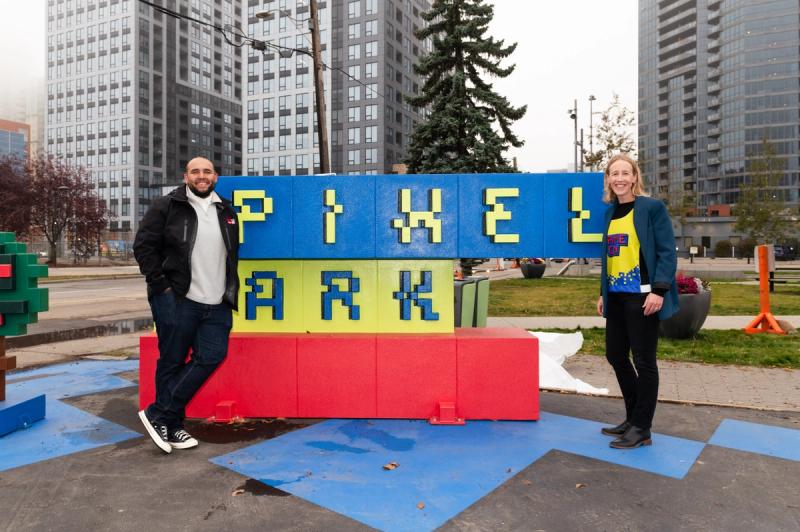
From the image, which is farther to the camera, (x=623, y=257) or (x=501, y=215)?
(x=501, y=215)

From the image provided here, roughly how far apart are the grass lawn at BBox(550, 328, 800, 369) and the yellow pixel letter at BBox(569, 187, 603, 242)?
3.36 m

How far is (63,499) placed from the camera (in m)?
2.92

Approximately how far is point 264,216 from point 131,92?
107 metres

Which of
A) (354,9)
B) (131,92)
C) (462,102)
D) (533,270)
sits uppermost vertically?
(354,9)

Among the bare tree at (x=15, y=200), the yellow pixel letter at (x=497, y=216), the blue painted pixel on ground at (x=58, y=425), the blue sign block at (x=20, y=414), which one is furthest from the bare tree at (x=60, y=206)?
the yellow pixel letter at (x=497, y=216)

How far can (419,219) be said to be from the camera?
448cm

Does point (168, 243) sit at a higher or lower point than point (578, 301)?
higher

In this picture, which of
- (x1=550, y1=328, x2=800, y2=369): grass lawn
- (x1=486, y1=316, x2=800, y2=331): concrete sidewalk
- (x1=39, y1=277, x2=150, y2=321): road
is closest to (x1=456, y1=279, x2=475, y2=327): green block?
(x1=550, y1=328, x2=800, y2=369): grass lawn

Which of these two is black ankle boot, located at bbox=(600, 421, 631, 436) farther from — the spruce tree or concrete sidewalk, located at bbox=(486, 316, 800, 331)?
the spruce tree

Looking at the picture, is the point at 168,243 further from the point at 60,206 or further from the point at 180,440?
the point at 60,206

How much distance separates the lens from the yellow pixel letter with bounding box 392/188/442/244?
4.48 metres

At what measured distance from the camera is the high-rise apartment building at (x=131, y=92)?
3772 inches

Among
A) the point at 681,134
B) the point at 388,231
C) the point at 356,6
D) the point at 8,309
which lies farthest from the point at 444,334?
the point at 681,134

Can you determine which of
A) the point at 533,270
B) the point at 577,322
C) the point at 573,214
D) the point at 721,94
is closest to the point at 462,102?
the point at 533,270
